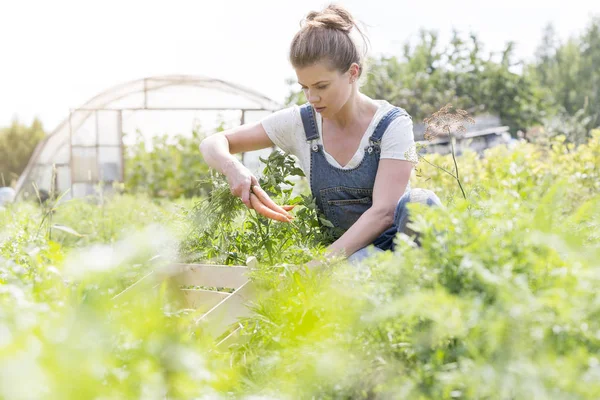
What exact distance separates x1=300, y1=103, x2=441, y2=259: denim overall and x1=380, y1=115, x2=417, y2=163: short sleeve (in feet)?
0.11

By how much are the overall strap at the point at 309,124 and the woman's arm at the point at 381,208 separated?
368mm

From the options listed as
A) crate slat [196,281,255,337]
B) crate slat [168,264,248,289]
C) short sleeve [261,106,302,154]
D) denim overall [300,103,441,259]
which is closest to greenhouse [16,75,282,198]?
short sleeve [261,106,302,154]

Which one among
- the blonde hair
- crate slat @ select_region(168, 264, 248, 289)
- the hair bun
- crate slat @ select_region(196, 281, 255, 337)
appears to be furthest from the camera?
the hair bun

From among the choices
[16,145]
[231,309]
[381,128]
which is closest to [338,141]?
[381,128]

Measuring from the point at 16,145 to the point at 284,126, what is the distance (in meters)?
Answer: 14.2

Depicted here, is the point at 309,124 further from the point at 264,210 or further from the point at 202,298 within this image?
the point at 202,298

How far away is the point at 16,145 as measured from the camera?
15.0 metres

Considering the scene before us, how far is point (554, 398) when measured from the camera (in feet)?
2.88

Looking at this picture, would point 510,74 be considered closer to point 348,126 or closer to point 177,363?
point 348,126

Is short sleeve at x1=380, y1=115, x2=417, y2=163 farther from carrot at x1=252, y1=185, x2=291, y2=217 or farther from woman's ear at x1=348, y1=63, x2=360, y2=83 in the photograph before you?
carrot at x1=252, y1=185, x2=291, y2=217

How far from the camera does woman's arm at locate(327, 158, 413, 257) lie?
224 cm

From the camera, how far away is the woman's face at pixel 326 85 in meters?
2.39

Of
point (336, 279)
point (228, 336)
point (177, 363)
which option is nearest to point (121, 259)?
point (177, 363)

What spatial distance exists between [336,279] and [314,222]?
41.3 inches
